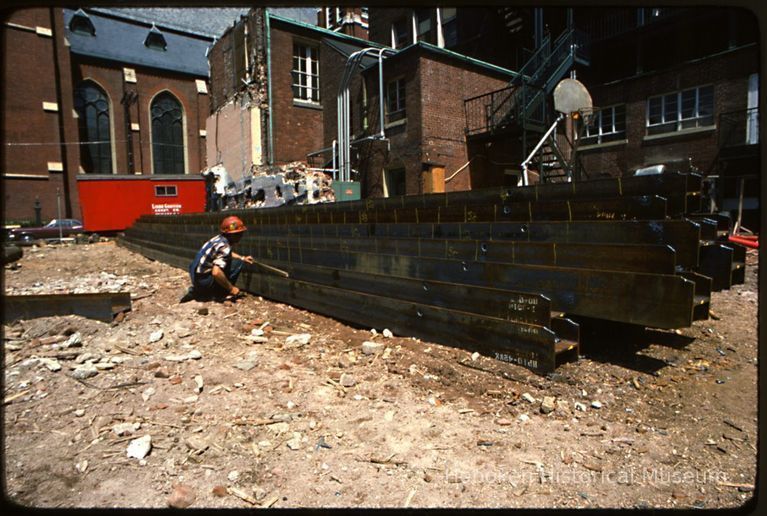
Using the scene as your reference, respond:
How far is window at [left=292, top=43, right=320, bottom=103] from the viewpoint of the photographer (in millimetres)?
21172

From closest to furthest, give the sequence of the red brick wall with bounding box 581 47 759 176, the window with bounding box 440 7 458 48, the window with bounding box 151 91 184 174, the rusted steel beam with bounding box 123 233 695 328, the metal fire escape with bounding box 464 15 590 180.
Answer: the rusted steel beam with bounding box 123 233 695 328
the red brick wall with bounding box 581 47 759 176
the metal fire escape with bounding box 464 15 590 180
the window with bounding box 440 7 458 48
the window with bounding box 151 91 184 174

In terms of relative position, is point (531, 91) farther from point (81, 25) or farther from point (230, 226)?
point (81, 25)

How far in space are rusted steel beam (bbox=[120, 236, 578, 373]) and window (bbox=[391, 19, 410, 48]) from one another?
21.3m

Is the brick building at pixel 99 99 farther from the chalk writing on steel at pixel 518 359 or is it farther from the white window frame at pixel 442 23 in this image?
the chalk writing on steel at pixel 518 359

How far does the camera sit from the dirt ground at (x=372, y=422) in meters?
2.48

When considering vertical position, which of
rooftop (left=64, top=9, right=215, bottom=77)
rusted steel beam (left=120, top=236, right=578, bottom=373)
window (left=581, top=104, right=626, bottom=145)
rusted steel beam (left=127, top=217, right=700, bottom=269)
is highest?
rooftop (left=64, top=9, right=215, bottom=77)

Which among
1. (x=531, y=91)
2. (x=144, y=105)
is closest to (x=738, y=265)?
(x=531, y=91)

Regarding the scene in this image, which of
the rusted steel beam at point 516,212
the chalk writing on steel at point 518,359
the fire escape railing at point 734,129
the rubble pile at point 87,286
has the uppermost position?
the fire escape railing at point 734,129

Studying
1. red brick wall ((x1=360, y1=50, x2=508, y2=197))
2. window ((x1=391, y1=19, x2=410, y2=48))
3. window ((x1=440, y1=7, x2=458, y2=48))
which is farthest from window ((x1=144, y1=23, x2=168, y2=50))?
red brick wall ((x1=360, y1=50, x2=508, y2=197))

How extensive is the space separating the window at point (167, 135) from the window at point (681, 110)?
38.1 meters

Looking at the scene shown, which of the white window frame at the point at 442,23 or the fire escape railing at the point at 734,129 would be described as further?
the white window frame at the point at 442,23

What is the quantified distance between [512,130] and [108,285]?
13929 millimetres

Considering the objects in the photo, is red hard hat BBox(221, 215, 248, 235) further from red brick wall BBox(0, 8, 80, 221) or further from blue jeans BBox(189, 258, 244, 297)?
red brick wall BBox(0, 8, 80, 221)

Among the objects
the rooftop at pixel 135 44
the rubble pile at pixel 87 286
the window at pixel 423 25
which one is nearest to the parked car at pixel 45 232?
the rubble pile at pixel 87 286
